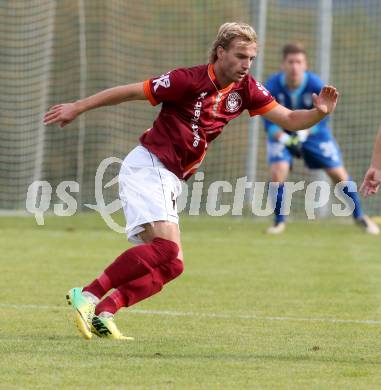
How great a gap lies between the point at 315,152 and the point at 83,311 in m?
7.63

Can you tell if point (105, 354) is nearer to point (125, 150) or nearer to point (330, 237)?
point (330, 237)

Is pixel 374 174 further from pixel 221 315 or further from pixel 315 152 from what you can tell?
pixel 315 152

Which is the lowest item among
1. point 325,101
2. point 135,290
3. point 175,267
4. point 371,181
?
point 135,290

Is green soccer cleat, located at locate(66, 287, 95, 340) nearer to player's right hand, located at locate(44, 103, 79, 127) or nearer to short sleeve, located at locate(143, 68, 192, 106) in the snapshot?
player's right hand, located at locate(44, 103, 79, 127)

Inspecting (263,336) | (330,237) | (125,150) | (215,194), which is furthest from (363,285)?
(125,150)

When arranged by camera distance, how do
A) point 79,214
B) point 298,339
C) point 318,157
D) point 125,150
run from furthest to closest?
point 125,150 → point 79,214 → point 318,157 → point 298,339

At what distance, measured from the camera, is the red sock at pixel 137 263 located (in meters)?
6.09

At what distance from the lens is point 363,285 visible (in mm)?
8828

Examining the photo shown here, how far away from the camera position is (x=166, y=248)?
6113mm

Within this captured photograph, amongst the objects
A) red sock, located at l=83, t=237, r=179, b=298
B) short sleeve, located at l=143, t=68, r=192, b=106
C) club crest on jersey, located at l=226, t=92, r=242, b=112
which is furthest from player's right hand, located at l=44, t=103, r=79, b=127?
club crest on jersey, located at l=226, t=92, r=242, b=112

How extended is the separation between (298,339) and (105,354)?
126 cm

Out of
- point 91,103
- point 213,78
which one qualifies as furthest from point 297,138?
point 91,103

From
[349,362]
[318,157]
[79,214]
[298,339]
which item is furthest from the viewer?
[79,214]

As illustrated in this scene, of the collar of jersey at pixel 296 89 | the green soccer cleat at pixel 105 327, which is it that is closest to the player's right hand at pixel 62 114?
the green soccer cleat at pixel 105 327
